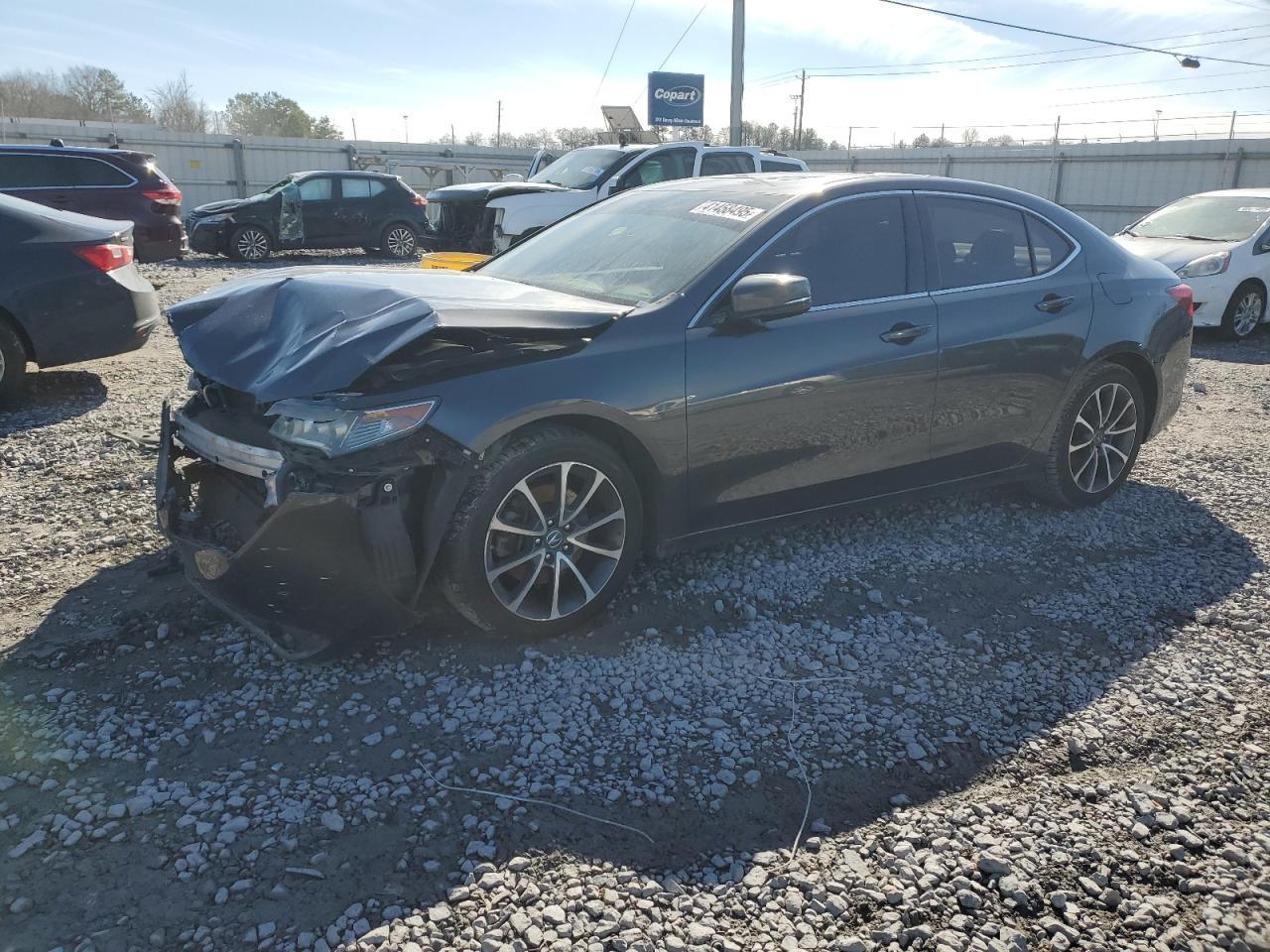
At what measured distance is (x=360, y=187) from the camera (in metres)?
18.4

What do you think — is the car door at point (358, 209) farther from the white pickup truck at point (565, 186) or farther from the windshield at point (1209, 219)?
the windshield at point (1209, 219)

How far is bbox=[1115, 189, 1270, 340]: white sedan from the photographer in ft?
34.8

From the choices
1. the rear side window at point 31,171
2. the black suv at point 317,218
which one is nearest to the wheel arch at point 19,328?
the rear side window at point 31,171

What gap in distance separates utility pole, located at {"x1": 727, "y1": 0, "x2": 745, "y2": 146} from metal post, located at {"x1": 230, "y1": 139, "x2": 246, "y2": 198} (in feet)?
49.3

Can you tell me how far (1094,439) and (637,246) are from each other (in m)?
2.75

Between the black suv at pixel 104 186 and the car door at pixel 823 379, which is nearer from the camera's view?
the car door at pixel 823 379

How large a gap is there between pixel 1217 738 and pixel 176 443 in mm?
3912

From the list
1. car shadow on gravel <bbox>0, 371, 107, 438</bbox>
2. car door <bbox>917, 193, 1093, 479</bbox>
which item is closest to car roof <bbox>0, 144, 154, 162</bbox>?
car shadow on gravel <bbox>0, 371, 107, 438</bbox>

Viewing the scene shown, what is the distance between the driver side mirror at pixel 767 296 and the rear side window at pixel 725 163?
9.87 metres

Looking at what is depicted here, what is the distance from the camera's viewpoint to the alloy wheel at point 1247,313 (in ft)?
35.6

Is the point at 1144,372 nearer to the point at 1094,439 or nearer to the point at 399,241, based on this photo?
the point at 1094,439

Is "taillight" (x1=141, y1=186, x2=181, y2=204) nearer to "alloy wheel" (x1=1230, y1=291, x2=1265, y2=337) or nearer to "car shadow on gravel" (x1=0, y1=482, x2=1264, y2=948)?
"car shadow on gravel" (x1=0, y1=482, x2=1264, y2=948)

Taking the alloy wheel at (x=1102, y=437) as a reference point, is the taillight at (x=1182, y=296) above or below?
above

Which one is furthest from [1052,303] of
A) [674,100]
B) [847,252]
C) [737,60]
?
[674,100]
